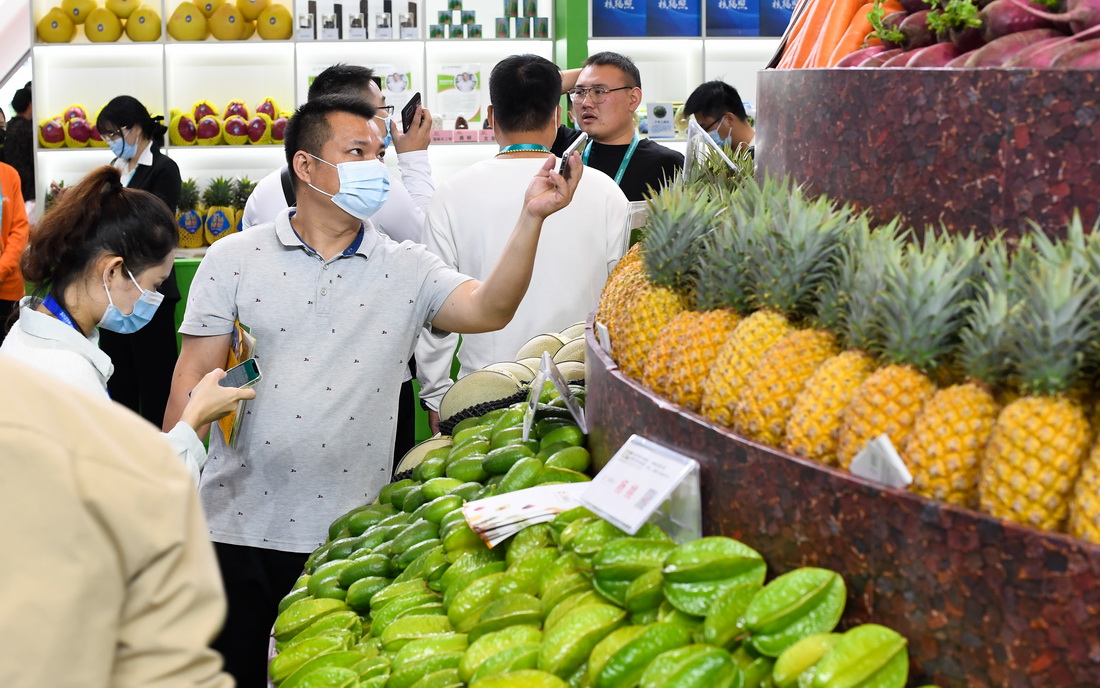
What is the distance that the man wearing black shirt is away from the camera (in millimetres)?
4910

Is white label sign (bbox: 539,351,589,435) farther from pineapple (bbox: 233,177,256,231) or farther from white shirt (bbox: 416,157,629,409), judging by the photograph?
pineapple (bbox: 233,177,256,231)

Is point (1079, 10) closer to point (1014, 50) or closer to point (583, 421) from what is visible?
point (1014, 50)

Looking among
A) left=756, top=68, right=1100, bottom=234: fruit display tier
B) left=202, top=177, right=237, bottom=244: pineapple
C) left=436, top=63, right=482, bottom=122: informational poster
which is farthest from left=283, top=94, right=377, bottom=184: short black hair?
left=436, top=63, right=482, bottom=122: informational poster

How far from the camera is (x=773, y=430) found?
150cm

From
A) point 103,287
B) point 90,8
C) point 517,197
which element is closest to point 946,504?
point 103,287

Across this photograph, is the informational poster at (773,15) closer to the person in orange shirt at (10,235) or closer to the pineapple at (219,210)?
the pineapple at (219,210)

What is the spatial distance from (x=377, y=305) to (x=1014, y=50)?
174cm

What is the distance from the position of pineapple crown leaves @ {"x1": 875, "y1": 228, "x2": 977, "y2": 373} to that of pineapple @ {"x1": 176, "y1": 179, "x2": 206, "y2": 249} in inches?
242

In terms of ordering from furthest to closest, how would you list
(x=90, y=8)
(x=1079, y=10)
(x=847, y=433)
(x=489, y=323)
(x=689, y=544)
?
(x=90, y=8), (x=489, y=323), (x=1079, y=10), (x=689, y=544), (x=847, y=433)

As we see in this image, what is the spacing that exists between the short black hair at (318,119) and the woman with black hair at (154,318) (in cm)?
316

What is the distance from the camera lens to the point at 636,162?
16.4 ft

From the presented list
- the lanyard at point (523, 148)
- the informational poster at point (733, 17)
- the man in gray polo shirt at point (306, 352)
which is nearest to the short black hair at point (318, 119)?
the man in gray polo shirt at point (306, 352)

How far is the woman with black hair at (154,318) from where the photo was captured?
5941mm

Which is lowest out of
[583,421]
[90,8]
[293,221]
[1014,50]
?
[583,421]
